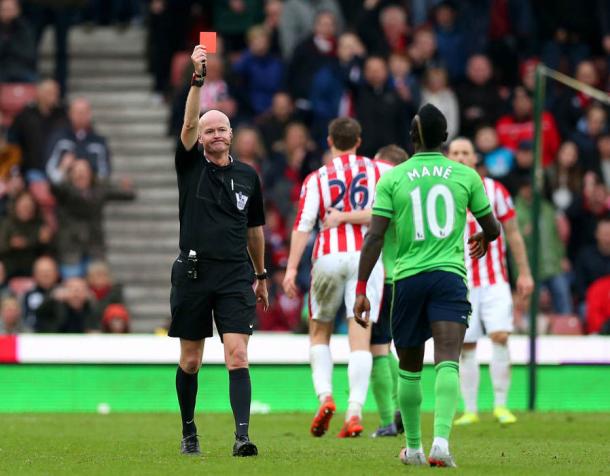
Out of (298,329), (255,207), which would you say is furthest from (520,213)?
(255,207)

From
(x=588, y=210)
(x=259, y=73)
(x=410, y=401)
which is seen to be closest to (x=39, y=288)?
(x=259, y=73)

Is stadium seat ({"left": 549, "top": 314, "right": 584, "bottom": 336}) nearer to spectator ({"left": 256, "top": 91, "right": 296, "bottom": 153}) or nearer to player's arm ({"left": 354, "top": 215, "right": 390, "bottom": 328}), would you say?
spectator ({"left": 256, "top": 91, "right": 296, "bottom": 153})

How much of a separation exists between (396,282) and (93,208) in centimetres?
1144

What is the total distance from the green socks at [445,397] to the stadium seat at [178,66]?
14340mm

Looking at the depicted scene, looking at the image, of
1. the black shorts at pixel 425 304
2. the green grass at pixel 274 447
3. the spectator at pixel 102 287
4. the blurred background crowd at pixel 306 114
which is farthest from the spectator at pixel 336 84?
the black shorts at pixel 425 304

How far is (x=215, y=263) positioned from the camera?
37.8ft

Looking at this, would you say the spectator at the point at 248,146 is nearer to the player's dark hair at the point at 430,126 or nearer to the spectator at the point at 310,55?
the spectator at the point at 310,55

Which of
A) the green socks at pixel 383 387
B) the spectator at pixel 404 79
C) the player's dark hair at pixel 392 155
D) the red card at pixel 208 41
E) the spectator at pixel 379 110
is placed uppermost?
the spectator at pixel 404 79

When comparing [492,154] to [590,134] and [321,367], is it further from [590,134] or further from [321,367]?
[321,367]

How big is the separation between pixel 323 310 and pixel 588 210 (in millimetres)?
9374

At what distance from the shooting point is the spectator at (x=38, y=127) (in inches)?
893

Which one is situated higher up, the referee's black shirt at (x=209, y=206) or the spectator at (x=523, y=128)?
the spectator at (x=523, y=128)

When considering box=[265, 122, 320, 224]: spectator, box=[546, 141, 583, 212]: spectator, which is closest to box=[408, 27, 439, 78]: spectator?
box=[265, 122, 320, 224]: spectator

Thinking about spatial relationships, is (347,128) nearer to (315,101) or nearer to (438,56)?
(315,101)
